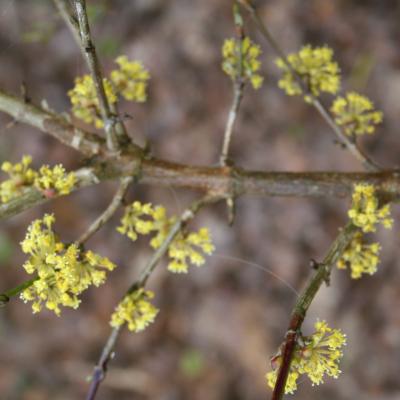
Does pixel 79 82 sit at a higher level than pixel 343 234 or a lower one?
higher

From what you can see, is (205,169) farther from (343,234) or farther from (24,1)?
(24,1)

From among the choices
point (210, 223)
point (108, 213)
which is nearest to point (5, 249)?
point (210, 223)

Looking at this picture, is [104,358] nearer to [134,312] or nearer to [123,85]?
[134,312]

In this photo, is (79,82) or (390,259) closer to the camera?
(79,82)

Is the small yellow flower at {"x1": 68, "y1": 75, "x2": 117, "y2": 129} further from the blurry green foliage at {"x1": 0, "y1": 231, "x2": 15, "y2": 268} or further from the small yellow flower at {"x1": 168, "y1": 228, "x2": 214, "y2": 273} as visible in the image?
the blurry green foliage at {"x1": 0, "y1": 231, "x2": 15, "y2": 268}

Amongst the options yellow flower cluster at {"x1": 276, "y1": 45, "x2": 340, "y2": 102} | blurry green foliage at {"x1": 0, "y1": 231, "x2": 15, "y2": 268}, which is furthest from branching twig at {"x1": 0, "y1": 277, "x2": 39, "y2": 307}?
blurry green foliage at {"x1": 0, "y1": 231, "x2": 15, "y2": 268}

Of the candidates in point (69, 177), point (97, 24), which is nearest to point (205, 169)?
point (69, 177)
